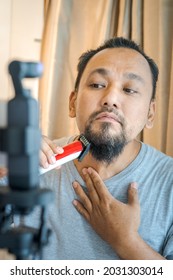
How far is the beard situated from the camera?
33.4 inches

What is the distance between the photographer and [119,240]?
0.76 m

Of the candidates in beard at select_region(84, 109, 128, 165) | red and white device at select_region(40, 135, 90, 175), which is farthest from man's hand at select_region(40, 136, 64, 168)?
beard at select_region(84, 109, 128, 165)

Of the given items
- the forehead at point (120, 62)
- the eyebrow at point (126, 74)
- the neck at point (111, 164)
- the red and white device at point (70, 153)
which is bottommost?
the neck at point (111, 164)

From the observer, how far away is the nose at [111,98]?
835 mm

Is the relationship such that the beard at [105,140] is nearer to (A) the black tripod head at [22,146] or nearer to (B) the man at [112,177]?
(B) the man at [112,177]

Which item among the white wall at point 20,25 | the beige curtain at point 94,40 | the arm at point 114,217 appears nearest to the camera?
the arm at point 114,217

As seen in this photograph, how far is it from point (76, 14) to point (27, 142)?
47.3 inches

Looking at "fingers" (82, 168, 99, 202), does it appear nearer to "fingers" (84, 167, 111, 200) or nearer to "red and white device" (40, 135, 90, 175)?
"fingers" (84, 167, 111, 200)

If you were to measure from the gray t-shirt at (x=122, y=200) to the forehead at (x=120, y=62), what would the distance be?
27cm

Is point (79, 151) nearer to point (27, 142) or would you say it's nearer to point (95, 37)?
point (27, 142)

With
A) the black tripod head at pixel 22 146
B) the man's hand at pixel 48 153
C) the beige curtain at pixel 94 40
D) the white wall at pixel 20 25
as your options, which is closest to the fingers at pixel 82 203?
the man's hand at pixel 48 153

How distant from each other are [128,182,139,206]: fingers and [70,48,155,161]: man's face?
0.13m

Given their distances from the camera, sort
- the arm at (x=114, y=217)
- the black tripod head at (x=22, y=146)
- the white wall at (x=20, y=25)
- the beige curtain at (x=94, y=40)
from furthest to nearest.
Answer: the white wall at (x=20, y=25) → the beige curtain at (x=94, y=40) → the arm at (x=114, y=217) → the black tripod head at (x=22, y=146)

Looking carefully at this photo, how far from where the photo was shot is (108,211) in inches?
31.3
